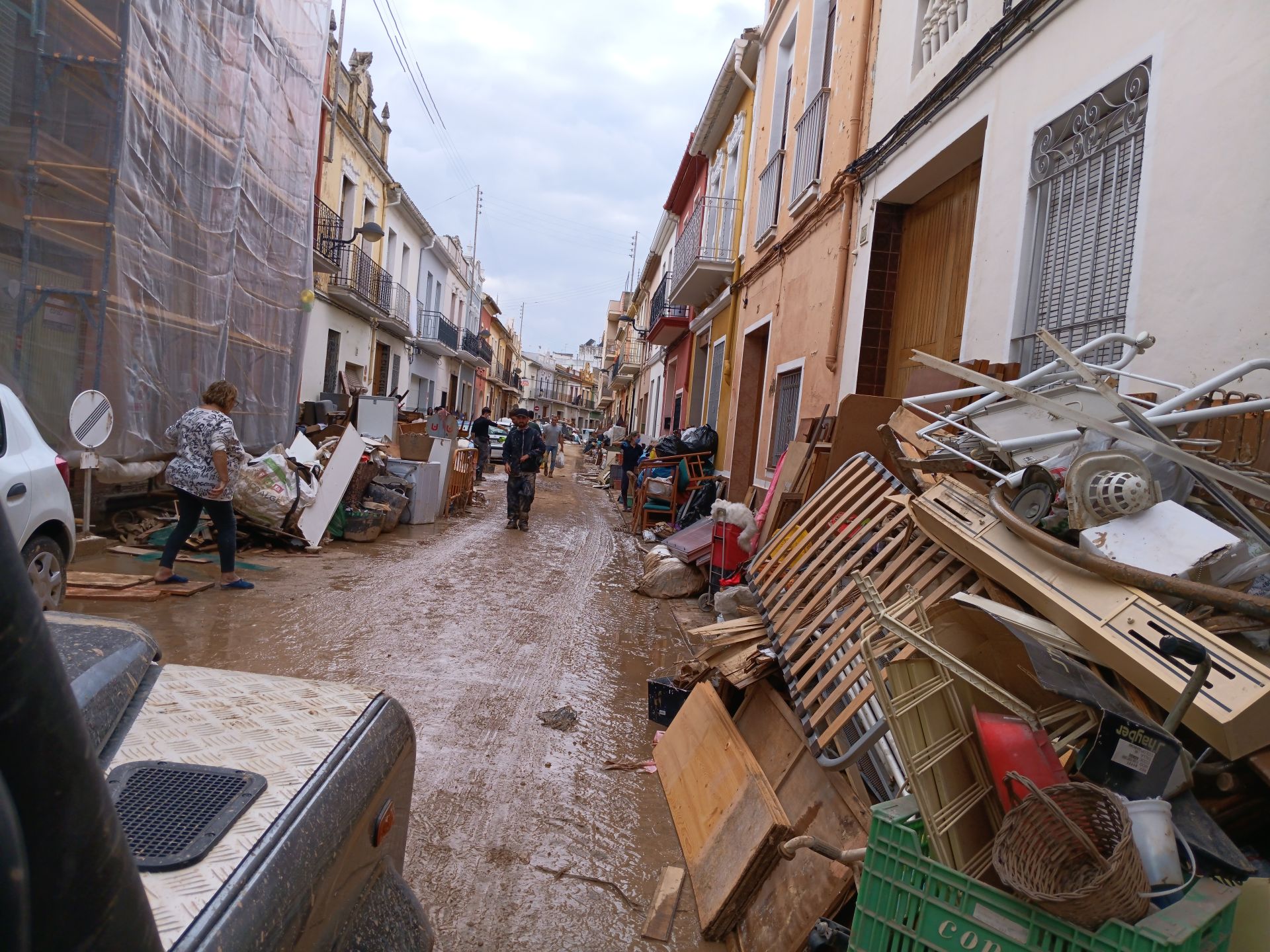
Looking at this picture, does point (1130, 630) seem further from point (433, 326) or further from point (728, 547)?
point (433, 326)

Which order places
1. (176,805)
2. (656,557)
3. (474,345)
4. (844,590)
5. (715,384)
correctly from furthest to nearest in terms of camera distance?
1. (474,345)
2. (715,384)
3. (656,557)
4. (844,590)
5. (176,805)

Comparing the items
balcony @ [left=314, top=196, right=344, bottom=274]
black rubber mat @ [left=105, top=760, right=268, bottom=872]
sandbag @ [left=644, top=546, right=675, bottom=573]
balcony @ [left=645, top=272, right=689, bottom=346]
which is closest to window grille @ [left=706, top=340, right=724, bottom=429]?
balcony @ [left=645, top=272, right=689, bottom=346]

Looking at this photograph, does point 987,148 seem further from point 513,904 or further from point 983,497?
point 513,904

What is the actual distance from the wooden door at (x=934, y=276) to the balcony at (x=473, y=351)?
2831 cm

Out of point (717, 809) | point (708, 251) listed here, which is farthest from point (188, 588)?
point (708, 251)

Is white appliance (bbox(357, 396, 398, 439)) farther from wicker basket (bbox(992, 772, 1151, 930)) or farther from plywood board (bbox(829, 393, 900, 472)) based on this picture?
wicker basket (bbox(992, 772, 1151, 930))

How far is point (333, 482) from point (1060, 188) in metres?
7.32

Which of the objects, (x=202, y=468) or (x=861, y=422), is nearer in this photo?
(x=861, y=422)

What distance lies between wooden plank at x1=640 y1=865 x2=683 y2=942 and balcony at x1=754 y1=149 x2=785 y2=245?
8507mm

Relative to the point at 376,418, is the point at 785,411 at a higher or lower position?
higher

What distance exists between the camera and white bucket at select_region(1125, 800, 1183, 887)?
1615 mm

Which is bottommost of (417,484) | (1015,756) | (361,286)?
(417,484)

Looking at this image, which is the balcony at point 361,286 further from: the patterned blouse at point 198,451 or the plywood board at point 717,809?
the plywood board at point 717,809

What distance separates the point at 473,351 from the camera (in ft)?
118
